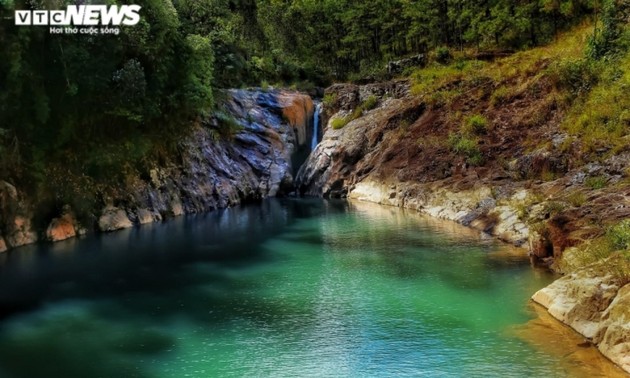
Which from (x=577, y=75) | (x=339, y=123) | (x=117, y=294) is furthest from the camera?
(x=339, y=123)

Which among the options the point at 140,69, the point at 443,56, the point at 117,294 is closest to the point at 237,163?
the point at 140,69

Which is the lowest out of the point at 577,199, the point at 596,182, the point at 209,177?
the point at 577,199

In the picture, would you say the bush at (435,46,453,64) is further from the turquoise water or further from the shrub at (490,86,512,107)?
the turquoise water

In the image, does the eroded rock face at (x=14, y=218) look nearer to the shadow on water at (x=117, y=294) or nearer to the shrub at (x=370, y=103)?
the shadow on water at (x=117, y=294)

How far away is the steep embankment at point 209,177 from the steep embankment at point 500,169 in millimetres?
3436

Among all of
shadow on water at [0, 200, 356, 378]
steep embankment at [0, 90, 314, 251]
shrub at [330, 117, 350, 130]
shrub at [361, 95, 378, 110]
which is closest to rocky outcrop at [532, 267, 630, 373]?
shadow on water at [0, 200, 356, 378]

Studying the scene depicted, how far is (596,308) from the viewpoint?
1507 cm

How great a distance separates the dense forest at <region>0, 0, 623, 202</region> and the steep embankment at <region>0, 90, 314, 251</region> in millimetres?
1709

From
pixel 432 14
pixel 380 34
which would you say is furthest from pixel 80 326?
pixel 380 34

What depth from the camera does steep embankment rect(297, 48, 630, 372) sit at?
16.4 metres

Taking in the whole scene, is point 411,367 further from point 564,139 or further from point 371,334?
point 564,139

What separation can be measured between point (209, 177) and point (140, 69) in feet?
52.7

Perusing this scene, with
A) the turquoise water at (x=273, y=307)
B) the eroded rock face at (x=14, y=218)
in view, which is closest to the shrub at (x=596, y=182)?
the turquoise water at (x=273, y=307)

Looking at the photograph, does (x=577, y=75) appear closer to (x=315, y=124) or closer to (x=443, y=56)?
(x=443, y=56)
